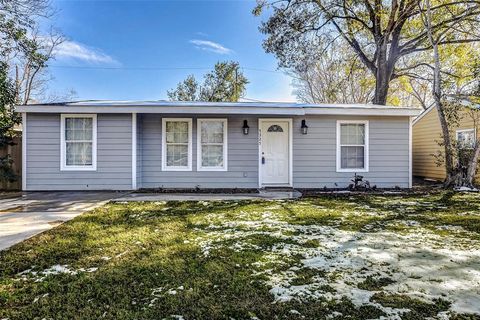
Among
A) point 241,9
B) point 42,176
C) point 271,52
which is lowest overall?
point 42,176

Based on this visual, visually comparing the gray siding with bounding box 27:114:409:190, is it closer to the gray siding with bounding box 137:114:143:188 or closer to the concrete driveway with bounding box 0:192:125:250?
the gray siding with bounding box 137:114:143:188

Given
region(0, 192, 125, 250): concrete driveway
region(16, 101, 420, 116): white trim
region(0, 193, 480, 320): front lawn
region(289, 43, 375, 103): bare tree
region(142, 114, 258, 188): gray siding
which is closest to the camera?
region(0, 193, 480, 320): front lawn

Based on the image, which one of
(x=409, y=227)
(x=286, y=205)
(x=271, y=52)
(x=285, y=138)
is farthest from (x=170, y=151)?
(x=271, y=52)

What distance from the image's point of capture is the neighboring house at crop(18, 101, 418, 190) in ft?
27.6

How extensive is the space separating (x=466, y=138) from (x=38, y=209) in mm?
13065

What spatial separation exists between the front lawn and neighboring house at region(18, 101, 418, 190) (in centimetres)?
365

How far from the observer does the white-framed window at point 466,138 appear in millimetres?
9491

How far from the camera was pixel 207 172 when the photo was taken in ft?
29.3

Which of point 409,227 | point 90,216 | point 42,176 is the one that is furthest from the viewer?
point 42,176

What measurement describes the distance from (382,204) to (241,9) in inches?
488

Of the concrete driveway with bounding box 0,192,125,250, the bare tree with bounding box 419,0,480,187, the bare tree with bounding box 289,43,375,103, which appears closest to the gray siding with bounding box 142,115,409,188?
the bare tree with bounding box 419,0,480,187

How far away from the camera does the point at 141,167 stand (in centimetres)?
888

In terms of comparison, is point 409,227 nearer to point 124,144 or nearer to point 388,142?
point 388,142

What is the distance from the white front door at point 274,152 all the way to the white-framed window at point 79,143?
189 inches
